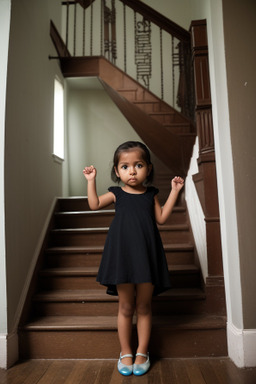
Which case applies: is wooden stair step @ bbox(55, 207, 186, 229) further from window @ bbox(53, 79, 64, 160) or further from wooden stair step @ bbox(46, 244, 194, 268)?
window @ bbox(53, 79, 64, 160)

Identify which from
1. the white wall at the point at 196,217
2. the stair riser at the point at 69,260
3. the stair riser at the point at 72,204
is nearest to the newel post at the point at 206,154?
the white wall at the point at 196,217

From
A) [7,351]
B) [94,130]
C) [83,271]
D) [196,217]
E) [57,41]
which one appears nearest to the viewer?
[7,351]

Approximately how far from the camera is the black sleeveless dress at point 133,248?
5.26 ft

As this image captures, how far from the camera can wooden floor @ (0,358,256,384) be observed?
1590 mm

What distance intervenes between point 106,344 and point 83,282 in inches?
23.6

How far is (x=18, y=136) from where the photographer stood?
2.10m

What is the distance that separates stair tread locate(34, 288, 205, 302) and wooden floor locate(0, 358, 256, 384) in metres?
0.41

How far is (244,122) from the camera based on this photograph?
68.1 inches

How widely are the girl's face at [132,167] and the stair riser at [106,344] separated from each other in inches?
39.2

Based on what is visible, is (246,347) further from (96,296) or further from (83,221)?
(83,221)

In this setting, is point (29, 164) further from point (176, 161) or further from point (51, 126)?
point (176, 161)

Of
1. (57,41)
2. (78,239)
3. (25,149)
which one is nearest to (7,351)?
(78,239)

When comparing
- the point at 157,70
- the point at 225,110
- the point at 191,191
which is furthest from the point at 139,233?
the point at 157,70

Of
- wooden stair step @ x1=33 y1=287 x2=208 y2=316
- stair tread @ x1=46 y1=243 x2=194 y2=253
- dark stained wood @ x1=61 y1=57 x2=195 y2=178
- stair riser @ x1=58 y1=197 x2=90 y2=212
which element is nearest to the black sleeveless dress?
wooden stair step @ x1=33 y1=287 x2=208 y2=316
